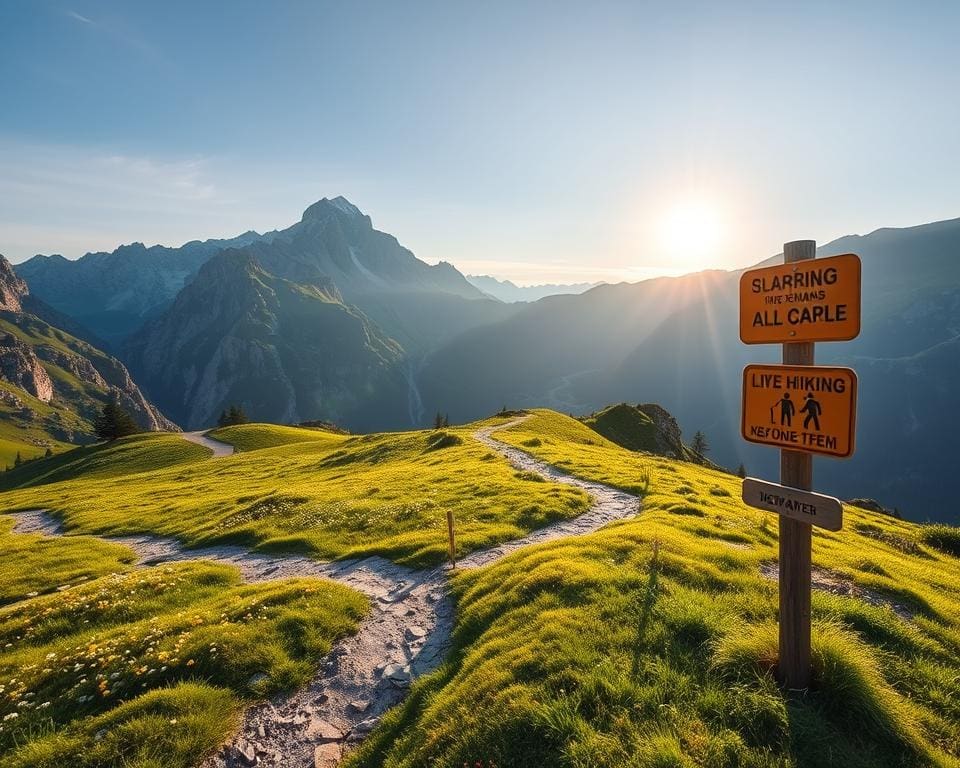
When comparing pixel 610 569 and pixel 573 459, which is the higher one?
pixel 610 569

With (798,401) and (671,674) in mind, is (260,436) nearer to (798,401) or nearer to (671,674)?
(671,674)

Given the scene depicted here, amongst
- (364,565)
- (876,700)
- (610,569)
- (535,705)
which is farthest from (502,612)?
(364,565)

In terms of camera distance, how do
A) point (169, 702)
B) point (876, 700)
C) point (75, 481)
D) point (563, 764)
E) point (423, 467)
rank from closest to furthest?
point (563, 764) < point (876, 700) < point (169, 702) < point (423, 467) < point (75, 481)

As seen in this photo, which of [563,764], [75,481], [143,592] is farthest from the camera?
[75,481]

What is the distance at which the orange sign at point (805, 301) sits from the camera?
251 inches

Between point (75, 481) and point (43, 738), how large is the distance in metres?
80.1

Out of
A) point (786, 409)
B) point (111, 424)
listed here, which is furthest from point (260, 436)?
point (786, 409)

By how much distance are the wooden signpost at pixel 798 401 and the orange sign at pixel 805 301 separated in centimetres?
1

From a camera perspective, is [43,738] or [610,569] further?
[610,569]

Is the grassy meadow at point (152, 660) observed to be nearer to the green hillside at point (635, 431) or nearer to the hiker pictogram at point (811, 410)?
the hiker pictogram at point (811, 410)

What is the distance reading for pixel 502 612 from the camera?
11477mm

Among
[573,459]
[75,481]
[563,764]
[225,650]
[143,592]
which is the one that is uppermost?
[563,764]

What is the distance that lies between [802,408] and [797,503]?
1.42 metres

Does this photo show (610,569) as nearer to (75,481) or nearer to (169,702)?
(169,702)
